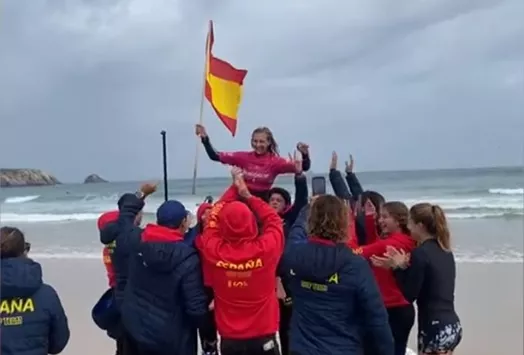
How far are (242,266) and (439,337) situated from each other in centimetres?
131

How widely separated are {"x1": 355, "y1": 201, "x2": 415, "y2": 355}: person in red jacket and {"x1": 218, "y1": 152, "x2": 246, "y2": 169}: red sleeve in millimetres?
1598

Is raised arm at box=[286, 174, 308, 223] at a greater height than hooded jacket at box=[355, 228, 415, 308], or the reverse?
raised arm at box=[286, 174, 308, 223]

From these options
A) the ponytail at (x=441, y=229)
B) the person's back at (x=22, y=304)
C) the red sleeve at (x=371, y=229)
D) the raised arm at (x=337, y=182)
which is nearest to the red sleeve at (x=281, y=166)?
the raised arm at (x=337, y=182)

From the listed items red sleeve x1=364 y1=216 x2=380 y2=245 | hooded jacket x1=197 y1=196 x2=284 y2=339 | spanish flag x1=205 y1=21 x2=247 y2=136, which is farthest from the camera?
spanish flag x1=205 y1=21 x2=247 y2=136

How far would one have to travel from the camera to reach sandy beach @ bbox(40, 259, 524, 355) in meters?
6.82

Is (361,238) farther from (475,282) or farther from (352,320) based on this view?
(475,282)

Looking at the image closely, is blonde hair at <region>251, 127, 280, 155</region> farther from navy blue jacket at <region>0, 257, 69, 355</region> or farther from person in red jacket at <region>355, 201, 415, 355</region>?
navy blue jacket at <region>0, 257, 69, 355</region>

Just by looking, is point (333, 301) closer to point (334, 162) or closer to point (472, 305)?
point (334, 162)

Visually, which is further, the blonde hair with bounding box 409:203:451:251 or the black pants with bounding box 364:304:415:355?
the black pants with bounding box 364:304:415:355

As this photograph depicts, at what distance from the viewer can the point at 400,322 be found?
14.0ft

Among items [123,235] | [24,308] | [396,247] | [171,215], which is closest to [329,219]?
[396,247]

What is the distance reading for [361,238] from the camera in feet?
14.9

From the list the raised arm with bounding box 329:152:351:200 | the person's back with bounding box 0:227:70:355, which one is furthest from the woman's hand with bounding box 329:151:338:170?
the person's back with bounding box 0:227:70:355

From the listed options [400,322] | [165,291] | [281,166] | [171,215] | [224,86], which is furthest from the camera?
[224,86]
